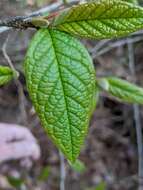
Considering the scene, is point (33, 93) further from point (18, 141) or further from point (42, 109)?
point (18, 141)

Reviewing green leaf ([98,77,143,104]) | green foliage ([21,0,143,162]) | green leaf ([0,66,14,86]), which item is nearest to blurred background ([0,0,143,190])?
green leaf ([98,77,143,104])

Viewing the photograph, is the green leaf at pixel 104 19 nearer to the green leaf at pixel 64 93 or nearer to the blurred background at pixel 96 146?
the green leaf at pixel 64 93

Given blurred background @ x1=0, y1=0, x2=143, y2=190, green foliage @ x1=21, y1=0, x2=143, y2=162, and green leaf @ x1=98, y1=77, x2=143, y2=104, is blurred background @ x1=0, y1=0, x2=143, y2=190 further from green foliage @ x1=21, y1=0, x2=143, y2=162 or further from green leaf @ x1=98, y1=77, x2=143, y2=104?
green foliage @ x1=21, y1=0, x2=143, y2=162

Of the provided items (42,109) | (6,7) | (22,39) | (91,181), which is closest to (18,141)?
(22,39)

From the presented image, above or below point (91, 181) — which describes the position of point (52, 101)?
above

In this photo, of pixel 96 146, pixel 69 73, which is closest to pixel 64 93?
pixel 69 73

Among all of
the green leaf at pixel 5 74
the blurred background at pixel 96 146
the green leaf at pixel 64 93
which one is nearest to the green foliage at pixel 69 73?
the green leaf at pixel 64 93
